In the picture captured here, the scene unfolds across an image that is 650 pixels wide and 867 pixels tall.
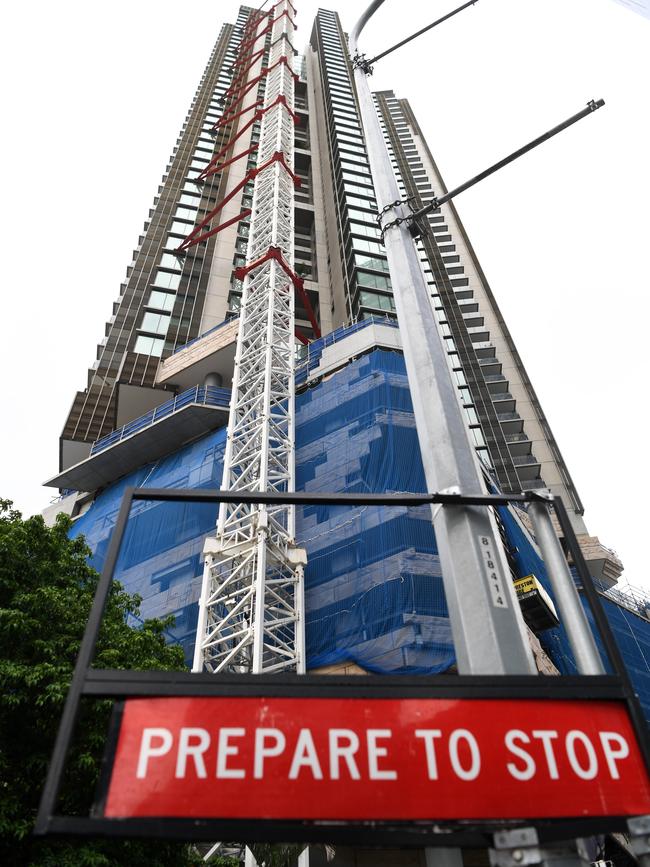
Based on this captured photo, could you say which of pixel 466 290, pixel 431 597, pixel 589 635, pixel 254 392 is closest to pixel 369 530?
pixel 431 597

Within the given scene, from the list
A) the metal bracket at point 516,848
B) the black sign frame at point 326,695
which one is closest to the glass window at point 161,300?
the black sign frame at point 326,695

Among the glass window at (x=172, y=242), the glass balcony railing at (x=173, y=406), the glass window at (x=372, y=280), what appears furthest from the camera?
the glass window at (x=172, y=242)

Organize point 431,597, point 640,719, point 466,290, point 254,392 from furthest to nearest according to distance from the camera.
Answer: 1. point 466,290
2. point 254,392
3. point 431,597
4. point 640,719

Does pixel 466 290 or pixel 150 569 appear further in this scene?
pixel 466 290

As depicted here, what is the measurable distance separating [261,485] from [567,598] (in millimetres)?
17601

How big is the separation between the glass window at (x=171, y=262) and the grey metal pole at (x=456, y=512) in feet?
146

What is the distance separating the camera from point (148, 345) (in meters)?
40.3

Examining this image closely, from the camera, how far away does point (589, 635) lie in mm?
2945

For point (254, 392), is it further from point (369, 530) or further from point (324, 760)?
point (324, 760)

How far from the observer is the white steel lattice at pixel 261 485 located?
17312 millimetres

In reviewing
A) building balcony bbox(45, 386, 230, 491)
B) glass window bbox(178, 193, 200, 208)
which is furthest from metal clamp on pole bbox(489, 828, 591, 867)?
glass window bbox(178, 193, 200, 208)

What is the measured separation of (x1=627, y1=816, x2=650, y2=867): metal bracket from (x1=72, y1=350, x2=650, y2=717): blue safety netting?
13969 millimetres

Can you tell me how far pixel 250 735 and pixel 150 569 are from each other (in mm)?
22408

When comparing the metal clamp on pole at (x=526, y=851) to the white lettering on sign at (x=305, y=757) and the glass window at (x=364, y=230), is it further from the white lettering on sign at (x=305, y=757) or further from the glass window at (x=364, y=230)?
the glass window at (x=364, y=230)
